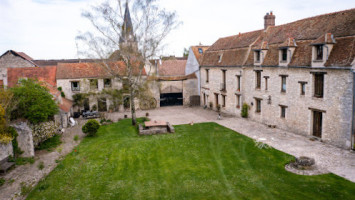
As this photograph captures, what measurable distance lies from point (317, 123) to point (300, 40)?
6.74m

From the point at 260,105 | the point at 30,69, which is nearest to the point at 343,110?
the point at 260,105

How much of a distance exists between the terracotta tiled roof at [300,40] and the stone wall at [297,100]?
0.83 m

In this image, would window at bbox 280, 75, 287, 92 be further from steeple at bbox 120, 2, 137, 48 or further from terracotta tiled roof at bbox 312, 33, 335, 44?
steeple at bbox 120, 2, 137, 48

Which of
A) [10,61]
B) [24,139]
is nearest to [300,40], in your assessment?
[24,139]

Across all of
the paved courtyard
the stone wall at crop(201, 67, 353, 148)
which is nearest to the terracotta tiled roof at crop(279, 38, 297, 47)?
the stone wall at crop(201, 67, 353, 148)

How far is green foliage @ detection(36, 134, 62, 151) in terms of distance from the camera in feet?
65.1

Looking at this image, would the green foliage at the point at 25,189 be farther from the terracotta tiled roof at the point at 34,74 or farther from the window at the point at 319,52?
the terracotta tiled roof at the point at 34,74

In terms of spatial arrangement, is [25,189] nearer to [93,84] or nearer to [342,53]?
[342,53]

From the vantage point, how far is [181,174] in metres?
14.6

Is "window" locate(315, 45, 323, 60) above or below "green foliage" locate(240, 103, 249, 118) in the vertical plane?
above

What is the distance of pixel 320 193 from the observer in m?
11.9

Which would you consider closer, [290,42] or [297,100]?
[297,100]

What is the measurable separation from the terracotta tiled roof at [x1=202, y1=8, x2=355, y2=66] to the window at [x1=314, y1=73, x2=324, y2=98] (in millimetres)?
1103

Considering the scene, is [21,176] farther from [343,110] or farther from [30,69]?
[30,69]
